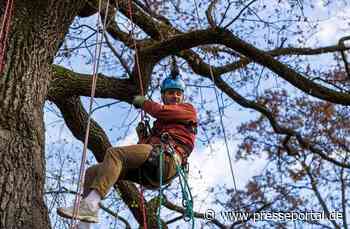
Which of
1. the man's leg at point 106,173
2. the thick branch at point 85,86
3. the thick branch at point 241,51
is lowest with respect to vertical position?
A: the man's leg at point 106,173

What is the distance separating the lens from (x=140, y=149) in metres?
3.03

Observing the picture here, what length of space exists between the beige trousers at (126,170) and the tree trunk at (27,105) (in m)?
0.29

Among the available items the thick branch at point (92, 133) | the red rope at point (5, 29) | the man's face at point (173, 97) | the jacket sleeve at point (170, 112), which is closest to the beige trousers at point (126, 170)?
the jacket sleeve at point (170, 112)

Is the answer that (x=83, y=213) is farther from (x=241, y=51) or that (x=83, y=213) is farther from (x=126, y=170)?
(x=241, y=51)

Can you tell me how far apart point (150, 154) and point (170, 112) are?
351mm

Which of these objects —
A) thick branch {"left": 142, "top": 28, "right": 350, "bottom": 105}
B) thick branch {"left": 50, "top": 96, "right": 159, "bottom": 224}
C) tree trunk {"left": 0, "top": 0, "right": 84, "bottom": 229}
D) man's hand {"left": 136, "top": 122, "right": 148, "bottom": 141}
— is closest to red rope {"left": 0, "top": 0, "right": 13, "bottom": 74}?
tree trunk {"left": 0, "top": 0, "right": 84, "bottom": 229}

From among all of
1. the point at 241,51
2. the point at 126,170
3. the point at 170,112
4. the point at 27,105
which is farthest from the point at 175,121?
the point at 241,51

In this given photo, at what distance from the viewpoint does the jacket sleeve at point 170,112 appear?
3.29 meters

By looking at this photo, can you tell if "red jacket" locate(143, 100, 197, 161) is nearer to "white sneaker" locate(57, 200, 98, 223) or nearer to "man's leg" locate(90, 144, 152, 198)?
"man's leg" locate(90, 144, 152, 198)

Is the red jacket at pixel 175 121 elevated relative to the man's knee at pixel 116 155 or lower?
elevated

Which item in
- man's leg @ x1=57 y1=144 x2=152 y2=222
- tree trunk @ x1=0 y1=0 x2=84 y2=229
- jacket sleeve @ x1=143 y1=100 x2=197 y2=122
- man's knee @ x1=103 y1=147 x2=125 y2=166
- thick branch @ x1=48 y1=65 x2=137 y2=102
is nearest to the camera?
tree trunk @ x1=0 y1=0 x2=84 y2=229

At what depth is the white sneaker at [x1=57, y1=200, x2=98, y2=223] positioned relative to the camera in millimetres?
2568

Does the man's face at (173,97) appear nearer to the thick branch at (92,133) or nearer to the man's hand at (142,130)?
the man's hand at (142,130)

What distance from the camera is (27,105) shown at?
2.98 meters
